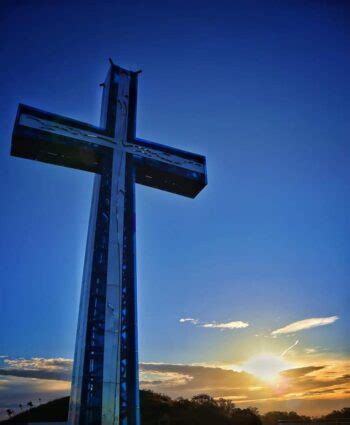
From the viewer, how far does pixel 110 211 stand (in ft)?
36.6

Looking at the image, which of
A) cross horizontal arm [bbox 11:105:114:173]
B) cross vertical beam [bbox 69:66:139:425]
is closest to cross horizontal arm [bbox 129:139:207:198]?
cross vertical beam [bbox 69:66:139:425]

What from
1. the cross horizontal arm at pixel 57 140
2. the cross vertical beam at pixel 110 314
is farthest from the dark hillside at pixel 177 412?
the cross horizontal arm at pixel 57 140

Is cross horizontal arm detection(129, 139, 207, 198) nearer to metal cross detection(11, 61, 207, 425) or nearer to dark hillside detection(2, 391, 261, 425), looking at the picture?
metal cross detection(11, 61, 207, 425)

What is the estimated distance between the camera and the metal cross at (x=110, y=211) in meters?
8.83

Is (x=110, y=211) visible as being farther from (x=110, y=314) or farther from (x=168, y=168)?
(x=168, y=168)

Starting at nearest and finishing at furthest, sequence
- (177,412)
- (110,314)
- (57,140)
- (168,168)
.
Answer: (110,314) → (57,140) → (168,168) → (177,412)

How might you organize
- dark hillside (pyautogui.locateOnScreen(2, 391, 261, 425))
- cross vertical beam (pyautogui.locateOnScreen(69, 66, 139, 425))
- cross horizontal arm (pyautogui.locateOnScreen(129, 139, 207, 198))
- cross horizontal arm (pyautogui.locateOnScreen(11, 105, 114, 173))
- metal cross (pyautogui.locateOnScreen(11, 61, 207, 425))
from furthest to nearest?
dark hillside (pyautogui.locateOnScreen(2, 391, 261, 425)), cross horizontal arm (pyautogui.locateOnScreen(129, 139, 207, 198)), cross horizontal arm (pyautogui.locateOnScreen(11, 105, 114, 173)), metal cross (pyautogui.locateOnScreen(11, 61, 207, 425)), cross vertical beam (pyautogui.locateOnScreen(69, 66, 139, 425))

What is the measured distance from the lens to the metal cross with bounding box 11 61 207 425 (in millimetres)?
8828

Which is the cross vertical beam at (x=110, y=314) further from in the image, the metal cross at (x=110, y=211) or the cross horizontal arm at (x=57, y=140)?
the cross horizontal arm at (x=57, y=140)

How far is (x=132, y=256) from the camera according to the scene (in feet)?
35.5

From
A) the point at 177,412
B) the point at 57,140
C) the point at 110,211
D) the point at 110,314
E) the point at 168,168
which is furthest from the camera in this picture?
the point at 177,412

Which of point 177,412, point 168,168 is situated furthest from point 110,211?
point 177,412

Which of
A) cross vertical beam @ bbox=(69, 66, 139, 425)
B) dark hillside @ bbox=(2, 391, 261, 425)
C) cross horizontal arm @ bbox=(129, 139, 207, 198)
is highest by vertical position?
cross horizontal arm @ bbox=(129, 139, 207, 198)

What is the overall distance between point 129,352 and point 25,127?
28.1 ft
